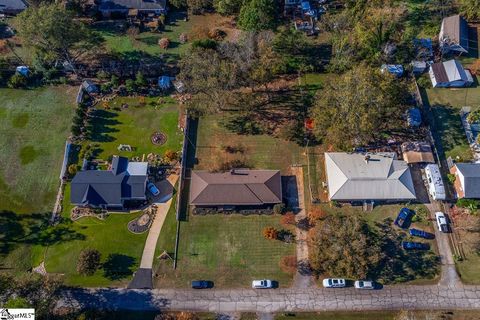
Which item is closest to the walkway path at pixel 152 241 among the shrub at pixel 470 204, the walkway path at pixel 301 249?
the walkway path at pixel 301 249

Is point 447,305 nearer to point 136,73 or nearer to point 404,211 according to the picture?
point 404,211

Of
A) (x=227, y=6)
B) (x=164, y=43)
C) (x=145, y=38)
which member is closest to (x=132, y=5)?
(x=145, y=38)

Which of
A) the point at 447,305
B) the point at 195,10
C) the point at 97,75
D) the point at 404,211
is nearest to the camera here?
the point at 447,305

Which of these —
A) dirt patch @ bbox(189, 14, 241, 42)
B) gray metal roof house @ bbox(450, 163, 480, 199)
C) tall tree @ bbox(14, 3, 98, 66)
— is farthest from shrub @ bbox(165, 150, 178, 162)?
gray metal roof house @ bbox(450, 163, 480, 199)

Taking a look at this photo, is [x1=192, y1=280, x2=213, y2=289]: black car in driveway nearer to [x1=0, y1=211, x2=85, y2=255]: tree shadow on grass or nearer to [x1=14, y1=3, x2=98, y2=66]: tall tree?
[x1=0, y1=211, x2=85, y2=255]: tree shadow on grass

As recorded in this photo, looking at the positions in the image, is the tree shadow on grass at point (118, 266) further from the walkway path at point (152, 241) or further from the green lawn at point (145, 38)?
the green lawn at point (145, 38)

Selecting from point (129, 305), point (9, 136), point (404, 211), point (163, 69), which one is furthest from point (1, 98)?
point (404, 211)

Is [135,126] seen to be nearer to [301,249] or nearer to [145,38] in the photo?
[145,38]
